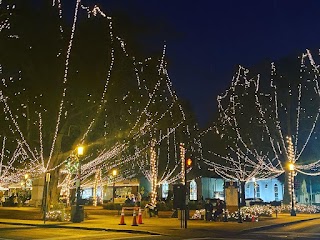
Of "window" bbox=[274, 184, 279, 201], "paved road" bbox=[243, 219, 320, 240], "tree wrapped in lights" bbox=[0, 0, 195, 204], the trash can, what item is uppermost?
"tree wrapped in lights" bbox=[0, 0, 195, 204]

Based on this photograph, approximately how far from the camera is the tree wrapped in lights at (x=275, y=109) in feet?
139

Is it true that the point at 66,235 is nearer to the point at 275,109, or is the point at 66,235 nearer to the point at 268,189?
the point at 275,109

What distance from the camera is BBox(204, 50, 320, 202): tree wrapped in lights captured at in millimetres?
42281

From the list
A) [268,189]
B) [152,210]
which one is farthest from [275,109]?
[268,189]

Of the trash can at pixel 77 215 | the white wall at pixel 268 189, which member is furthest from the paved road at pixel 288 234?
the white wall at pixel 268 189

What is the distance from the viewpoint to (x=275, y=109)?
1721 inches

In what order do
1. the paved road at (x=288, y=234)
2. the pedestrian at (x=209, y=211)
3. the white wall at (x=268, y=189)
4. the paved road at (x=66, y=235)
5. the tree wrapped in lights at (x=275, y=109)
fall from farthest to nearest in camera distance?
the white wall at (x=268, y=189) → the tree wrapped in lights at (x=275, y=109) → the pedestrian at (x=209, y=211) → the paved road at (x=288, y=234) → the paved road at (x=66, y=235)

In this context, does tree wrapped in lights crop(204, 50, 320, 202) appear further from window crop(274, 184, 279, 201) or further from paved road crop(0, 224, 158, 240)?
paved road crop(0, 224, 158, 240)

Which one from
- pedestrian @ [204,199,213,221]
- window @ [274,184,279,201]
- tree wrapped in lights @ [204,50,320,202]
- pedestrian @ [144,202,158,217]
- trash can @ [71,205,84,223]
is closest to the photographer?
trash can @ [71,205,84,223]

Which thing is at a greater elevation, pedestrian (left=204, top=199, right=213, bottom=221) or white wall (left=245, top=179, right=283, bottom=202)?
white wall (left=245, top=179, right=283, bottom=202)

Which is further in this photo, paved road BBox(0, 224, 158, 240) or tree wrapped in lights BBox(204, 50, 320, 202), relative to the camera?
tree wrapped in lights BBox(204, 50, 320, 202)

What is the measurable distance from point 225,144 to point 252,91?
1009 centimetres

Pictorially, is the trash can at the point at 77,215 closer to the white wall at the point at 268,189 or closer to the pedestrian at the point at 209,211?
the pedestrian at the point at 209,211

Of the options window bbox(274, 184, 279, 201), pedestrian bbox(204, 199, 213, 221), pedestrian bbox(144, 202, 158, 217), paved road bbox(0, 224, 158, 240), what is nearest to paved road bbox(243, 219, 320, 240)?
paved road bbox(0, 224, 158, 240)
